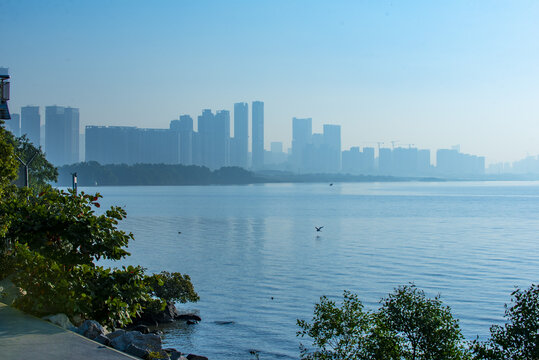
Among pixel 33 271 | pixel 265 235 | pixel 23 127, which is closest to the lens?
pixel 33 271

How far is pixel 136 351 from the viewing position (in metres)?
9.00

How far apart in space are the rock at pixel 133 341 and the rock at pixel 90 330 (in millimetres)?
272

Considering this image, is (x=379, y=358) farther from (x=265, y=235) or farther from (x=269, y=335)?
(x=265, y=235)

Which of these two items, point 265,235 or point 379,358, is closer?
point 379,358

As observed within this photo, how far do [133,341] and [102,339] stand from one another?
619 millimetres

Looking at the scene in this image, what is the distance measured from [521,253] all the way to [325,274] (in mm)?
16437

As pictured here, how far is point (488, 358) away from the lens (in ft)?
32.3

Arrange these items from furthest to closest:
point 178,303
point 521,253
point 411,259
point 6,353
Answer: point 521,253, point 411,259, point 178,303, point 6,353

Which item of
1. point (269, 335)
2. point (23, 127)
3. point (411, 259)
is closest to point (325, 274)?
point (411, 259)

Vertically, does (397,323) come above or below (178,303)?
above

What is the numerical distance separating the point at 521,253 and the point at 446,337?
A: 105 ft

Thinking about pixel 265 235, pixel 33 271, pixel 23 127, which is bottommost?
pixel 265 235

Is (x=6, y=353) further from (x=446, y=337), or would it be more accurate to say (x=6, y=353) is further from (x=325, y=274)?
(x=325, y=274)

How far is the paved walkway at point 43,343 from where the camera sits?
26.5 feet
